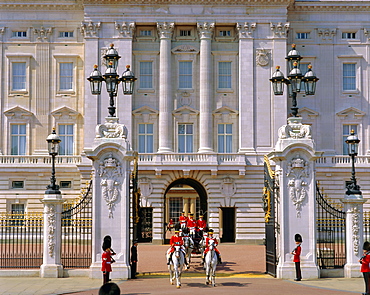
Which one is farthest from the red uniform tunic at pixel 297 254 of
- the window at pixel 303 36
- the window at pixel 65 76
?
the window at pixel 65 76

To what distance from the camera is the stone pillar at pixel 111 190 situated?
24391 mm

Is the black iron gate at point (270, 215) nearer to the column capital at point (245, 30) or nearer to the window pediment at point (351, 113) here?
the column capital at point (245, 30)

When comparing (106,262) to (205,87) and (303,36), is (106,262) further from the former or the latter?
(303,36)

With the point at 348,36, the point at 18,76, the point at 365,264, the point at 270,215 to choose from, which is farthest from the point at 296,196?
the point at 18,76

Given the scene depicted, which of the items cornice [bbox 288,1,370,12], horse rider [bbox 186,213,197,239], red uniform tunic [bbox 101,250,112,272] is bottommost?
red uniform tunic [bbox 101,250,112,272]

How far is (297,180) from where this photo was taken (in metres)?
24.7

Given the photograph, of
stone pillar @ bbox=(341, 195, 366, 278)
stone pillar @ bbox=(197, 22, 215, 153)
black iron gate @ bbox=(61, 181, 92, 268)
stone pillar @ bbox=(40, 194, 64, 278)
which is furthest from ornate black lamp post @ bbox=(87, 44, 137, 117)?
stone pillar @ bbox=(197, 22, 215, 153)

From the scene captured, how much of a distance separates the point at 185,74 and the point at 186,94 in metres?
1.55

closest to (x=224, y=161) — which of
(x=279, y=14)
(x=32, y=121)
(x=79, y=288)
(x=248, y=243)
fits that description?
(x=248, y=243)

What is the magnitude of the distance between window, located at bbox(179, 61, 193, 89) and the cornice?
8.89 m

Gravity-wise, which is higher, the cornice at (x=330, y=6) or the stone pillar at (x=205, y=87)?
the cornice at (x=330, y=6)

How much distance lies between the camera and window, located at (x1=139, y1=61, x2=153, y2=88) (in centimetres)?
4956

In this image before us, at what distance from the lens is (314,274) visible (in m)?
24.1

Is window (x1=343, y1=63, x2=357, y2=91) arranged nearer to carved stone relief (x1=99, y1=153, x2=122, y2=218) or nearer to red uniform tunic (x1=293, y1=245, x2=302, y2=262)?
red uniform tunic (x1=293, y1=245, x2=302, y2=262)
